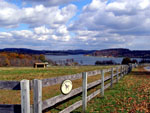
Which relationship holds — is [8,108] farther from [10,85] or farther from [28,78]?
[28,78]

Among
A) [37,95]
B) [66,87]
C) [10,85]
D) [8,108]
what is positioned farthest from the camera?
[66,87]

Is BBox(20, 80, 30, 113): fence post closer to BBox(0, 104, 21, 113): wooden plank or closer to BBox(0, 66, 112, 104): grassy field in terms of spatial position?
BBox(0, 104, 21, 113): wooden plank

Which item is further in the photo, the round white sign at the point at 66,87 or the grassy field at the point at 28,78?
the grassy field at the point at 28,78

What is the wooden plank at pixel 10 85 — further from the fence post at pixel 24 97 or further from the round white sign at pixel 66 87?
the round white sign at pixel 66 87

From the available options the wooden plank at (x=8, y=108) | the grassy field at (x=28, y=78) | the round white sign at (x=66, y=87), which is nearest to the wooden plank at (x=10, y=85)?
the wooden plank at (x=8, y=108)

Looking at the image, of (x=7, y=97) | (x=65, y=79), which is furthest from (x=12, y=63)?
(x=65, y=79)

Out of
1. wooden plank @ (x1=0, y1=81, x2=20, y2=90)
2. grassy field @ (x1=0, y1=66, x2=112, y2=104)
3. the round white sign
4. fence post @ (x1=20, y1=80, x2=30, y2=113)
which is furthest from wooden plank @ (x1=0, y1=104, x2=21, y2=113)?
grassy field @ (x1=0, y1=66, x2=112, y2=104)

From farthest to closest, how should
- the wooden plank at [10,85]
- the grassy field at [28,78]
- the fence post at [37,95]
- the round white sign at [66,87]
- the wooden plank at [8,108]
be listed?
1. the grassy field at [28,78]
2. the round white sign at [66,87]
3. the fence post at [37,95]
4. the wooden plank at [10,85]
5. the wooden plank at [8,108]

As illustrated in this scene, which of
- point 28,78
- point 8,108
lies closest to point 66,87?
point 8,108

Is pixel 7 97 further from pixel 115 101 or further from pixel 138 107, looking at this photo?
pixel 138 107

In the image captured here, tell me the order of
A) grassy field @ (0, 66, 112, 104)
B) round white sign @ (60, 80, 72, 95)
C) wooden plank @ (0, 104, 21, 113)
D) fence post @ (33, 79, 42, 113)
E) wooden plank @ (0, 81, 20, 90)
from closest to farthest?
wooden plank @ (0, 104, 21, 113)
wooden plank @ (0, 81, 20, 90)
fence post @ (33, 79, 42, 113)
round white sign @ (60, 80, 72, 95)
grassy field @ (0, 66, 112, 104)

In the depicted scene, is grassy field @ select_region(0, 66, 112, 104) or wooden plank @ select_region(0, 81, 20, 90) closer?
wooden plank @ select_region(0, 81, 20, 90)

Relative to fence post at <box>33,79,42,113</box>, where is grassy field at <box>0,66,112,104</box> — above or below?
below

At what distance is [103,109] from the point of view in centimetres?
678
